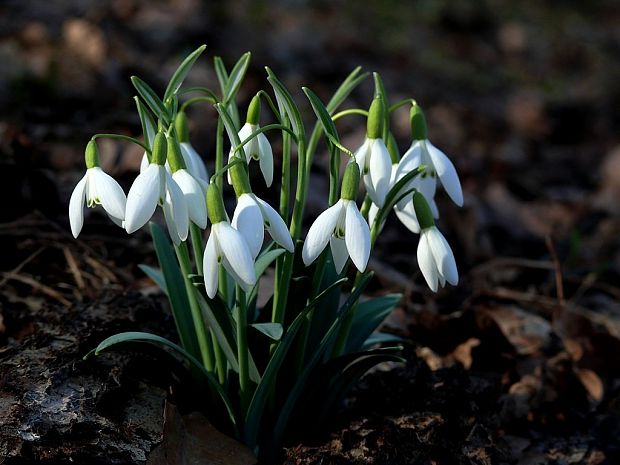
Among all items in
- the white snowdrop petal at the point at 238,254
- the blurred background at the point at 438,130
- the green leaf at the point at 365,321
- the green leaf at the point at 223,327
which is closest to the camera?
the white snowdrop petal at the point at 238,254

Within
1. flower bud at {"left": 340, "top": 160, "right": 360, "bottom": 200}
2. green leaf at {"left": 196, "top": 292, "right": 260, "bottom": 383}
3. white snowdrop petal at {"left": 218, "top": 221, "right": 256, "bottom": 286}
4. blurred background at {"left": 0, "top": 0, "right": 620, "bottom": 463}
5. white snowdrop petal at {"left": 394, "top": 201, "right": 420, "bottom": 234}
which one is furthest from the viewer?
blurred background at {"left": 0, "top": 0, "right": 620, "bottom": 463}

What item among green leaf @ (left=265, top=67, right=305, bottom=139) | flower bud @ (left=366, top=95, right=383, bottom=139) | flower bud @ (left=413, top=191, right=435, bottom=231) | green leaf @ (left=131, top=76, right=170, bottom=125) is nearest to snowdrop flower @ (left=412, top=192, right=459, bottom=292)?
flower bud @ (left=413, top=191, right=435, bottom=231)

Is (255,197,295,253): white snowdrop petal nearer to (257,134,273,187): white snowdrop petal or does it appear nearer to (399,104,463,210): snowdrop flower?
(257,134,273,187): white snowdrop petal

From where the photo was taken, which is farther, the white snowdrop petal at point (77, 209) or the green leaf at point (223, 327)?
the green leaf at point (223, 327)

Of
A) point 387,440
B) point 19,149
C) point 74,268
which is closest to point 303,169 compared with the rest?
point 387,440

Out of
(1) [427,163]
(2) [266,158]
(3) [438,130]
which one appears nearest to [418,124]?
(1) [427,163]

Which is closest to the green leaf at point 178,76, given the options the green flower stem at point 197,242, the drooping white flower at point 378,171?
the green flower stem at point 197,242

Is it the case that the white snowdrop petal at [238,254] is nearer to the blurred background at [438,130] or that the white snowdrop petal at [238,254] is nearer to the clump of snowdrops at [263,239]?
the clump of snowdrops at [263,239]
